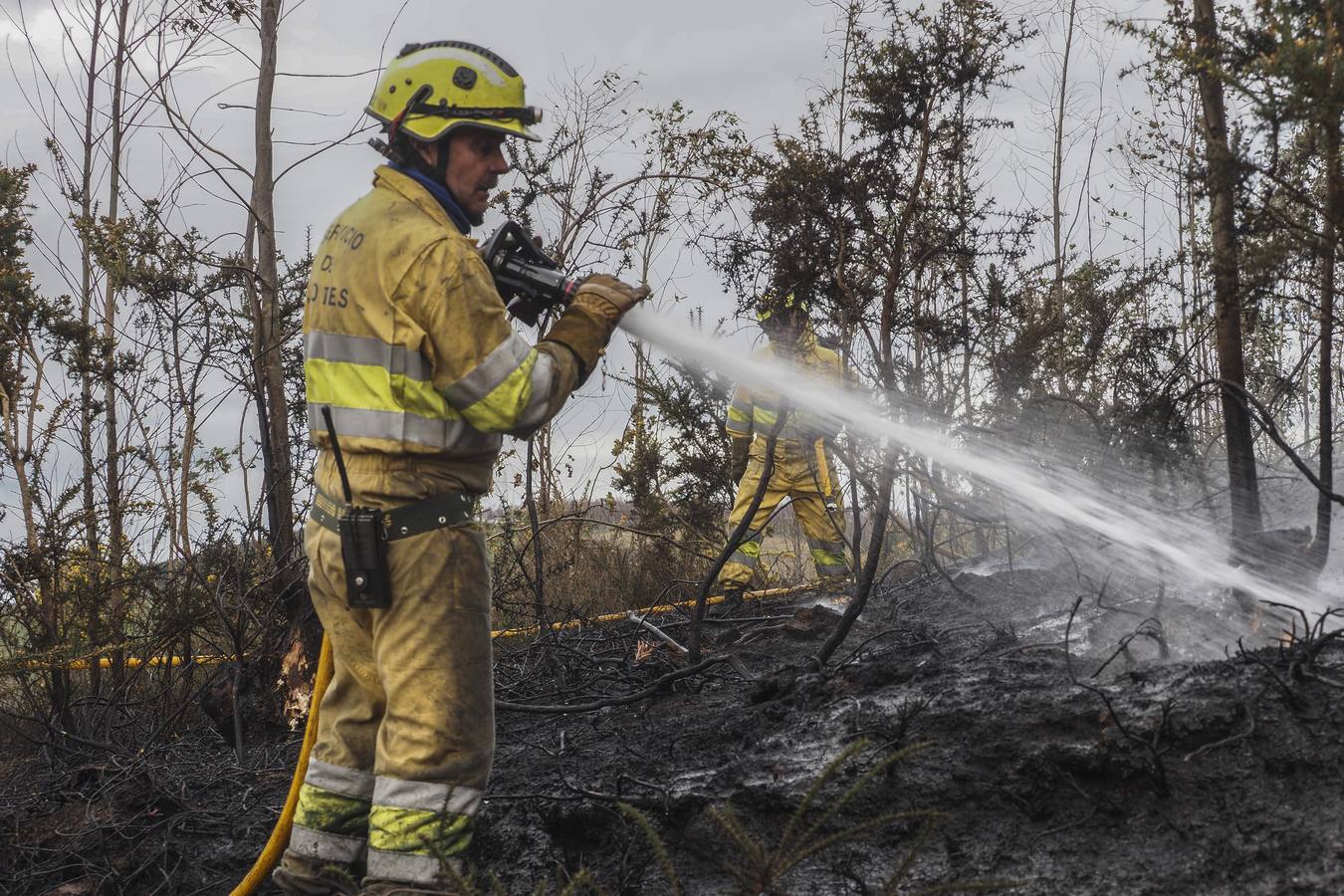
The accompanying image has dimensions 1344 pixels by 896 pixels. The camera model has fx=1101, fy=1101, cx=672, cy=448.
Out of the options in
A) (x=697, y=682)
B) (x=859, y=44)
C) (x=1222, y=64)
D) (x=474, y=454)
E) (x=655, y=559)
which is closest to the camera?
(x=474, y=454)

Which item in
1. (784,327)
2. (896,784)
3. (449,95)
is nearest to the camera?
(449,95)

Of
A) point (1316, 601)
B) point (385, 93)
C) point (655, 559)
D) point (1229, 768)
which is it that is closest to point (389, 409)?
point (385, 93)

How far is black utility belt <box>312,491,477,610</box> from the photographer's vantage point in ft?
9.47

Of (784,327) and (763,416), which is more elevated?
(784,327)

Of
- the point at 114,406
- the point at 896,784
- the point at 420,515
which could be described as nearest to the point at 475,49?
the point at 420,515

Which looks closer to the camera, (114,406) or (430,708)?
(430,708)

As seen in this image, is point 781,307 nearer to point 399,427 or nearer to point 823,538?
point 399,427

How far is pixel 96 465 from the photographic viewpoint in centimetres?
681

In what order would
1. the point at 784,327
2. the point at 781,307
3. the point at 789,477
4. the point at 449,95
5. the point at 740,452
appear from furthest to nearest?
the point at 789,477
the point at 740,452
the point at 784,327
the point at 781,307
the point at 449,95

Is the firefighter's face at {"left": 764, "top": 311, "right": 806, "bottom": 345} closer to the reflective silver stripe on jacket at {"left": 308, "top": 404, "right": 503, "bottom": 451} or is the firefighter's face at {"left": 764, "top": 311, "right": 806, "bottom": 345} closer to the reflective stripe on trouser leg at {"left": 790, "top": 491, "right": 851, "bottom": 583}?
the reflective silver stripe on jacket at {"left": 308, "top": 404, "right": 503, "bottom": 451}

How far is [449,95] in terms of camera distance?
3.08 m

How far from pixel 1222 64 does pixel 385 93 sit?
3.24 m

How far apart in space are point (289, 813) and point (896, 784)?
5.99 feet

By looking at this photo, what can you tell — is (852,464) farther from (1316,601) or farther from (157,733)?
(157,733)
